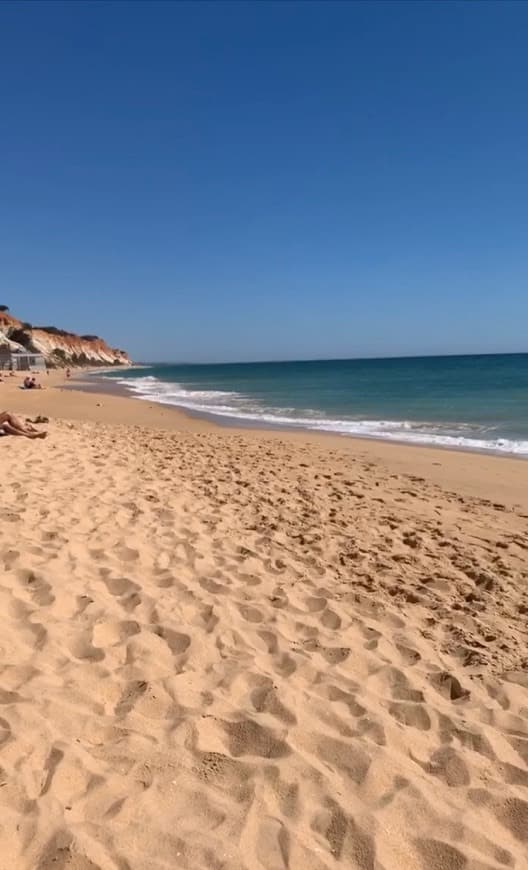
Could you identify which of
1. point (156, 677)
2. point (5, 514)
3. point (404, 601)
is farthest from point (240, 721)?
point (5, 514)

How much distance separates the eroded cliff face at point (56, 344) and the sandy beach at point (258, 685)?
60285 mm

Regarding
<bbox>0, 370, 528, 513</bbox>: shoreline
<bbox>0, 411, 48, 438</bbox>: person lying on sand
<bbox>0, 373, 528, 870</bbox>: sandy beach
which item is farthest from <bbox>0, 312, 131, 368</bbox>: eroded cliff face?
<bbox>0, 373, 528, 870</bbox>: sandy beach

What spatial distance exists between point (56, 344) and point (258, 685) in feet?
317

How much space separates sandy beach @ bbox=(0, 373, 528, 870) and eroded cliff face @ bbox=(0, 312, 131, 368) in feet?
198

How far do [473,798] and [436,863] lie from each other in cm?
40

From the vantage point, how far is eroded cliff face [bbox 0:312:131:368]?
74.1 meters

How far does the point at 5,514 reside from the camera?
5.50 meters

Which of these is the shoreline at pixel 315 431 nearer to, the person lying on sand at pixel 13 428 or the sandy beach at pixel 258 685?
the sandy beach at pixel 258 685

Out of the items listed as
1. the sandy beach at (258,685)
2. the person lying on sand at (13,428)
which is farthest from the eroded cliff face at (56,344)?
the sandy beach at (258,685)

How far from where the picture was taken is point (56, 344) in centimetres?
9244

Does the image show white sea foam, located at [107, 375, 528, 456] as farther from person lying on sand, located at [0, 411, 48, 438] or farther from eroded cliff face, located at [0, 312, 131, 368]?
eroded cliff face, located at [0, 312, 131, 368]

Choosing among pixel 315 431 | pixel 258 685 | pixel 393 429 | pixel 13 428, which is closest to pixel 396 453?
pixel 315 431

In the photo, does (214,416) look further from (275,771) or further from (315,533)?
(275,771)

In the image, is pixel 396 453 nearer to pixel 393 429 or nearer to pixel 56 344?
pixel 393 429
